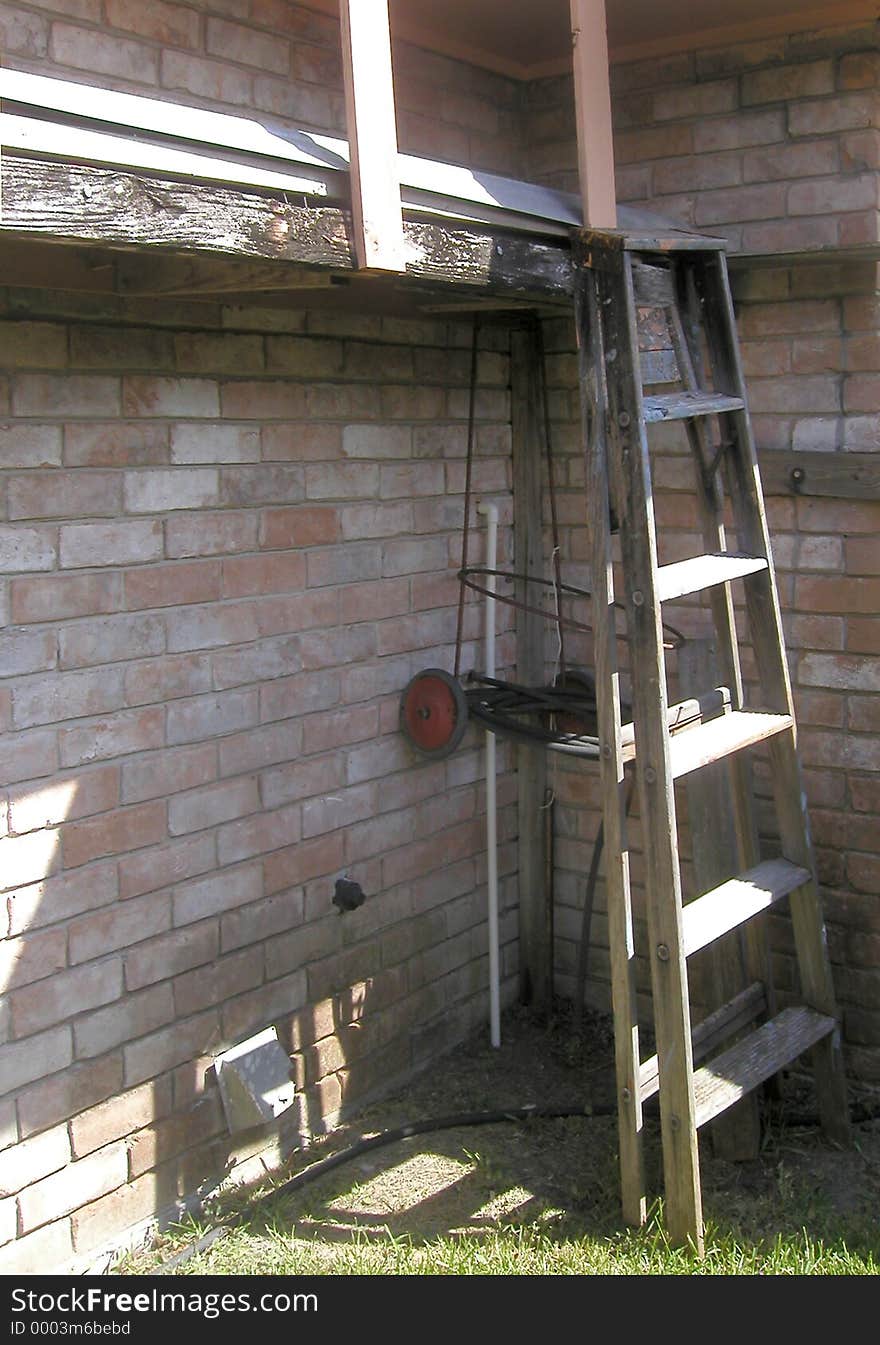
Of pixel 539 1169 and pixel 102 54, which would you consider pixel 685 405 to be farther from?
pixel 539 1169

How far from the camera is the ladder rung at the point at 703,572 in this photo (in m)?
3.51

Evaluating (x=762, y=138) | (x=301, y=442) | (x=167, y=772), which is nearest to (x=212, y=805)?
(x=167, y=772)

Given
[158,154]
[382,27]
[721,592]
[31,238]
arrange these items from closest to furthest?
[31,238], [158,154], [382,27], [721,592]

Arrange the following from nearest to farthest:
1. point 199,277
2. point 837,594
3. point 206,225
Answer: point 206,225, point 199,277, point 837,594

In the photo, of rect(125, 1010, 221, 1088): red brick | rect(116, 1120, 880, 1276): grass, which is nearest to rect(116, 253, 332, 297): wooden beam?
rect(125, 1010, 221, 1088): red brick

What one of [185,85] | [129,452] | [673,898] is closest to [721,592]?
[673,898]

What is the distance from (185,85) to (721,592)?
2019mm

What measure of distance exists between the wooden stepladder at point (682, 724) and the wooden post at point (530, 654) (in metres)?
0.88

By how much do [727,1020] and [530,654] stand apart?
5.11ft

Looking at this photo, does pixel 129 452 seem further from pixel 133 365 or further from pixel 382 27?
pixel 382 27

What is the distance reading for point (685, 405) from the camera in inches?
143

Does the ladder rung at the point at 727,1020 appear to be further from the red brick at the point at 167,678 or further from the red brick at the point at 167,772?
the red brick at the point at 167,678

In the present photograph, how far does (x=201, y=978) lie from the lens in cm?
385

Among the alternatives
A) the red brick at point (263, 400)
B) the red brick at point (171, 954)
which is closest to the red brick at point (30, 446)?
the red brick at point (263, 400)
